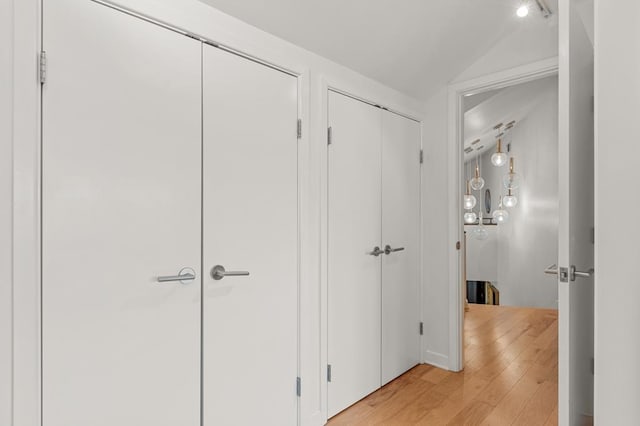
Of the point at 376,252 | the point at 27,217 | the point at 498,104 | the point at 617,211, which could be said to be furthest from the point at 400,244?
the point at 498,104

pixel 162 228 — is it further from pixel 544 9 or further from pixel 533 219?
pixel 533 219

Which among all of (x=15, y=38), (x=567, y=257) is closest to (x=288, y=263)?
(x=567, y=257)

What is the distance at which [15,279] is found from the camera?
3.67 ft

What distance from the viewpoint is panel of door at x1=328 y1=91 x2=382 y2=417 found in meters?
2.20

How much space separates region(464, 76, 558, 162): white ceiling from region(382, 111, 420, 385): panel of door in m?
1.32

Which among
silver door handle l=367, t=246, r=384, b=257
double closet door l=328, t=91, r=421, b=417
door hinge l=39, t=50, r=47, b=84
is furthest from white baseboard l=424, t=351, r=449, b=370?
door hinge l=39, t=50, r=47, b=84

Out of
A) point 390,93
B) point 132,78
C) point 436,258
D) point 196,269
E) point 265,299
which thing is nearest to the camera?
point 132,78

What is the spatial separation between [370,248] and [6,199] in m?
1.91

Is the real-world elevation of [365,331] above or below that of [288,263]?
below

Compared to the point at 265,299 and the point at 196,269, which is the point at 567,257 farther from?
the point at 196,269

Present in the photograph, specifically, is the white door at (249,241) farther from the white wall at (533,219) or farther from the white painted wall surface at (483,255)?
the white painted wall surface at (483,255)

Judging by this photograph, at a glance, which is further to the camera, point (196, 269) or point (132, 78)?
point (196, 269)

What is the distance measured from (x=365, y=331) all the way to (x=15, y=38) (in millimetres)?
2245

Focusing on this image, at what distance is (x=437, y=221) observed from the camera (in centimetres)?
291
